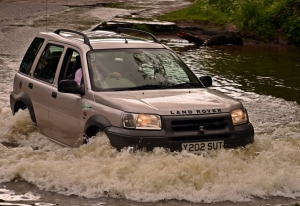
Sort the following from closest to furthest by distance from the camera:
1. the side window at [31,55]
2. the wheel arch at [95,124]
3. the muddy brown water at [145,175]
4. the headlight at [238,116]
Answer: the muddy brown water at [145,175]
the wheel arch at [95,124]
the headlight at [238,116]
the side window at [31,55]

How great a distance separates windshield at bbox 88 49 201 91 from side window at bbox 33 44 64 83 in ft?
2.50

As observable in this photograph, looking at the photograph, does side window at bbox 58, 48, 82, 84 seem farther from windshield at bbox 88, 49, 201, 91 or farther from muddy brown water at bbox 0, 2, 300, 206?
muddy brown water at bbox 0, 2, 300, 206

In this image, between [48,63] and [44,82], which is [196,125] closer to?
[44,82]

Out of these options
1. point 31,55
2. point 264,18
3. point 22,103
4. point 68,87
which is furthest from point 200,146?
point 264,18

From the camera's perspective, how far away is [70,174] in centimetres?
853

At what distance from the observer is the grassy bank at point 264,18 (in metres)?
28.2

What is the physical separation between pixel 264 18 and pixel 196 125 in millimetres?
21044

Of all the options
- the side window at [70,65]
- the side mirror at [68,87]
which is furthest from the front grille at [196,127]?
the side window at [70,65]

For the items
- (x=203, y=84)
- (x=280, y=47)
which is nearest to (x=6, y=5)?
(x=280, y=47)

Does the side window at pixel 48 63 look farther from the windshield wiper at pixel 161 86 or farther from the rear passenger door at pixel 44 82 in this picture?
the windshield wiper at pixel 161 86

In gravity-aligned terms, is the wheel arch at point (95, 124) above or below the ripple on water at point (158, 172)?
above

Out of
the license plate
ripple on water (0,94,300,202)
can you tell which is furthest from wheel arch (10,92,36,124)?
the license plate

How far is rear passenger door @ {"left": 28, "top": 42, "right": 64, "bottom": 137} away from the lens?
1016 cm

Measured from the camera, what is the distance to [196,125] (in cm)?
856
